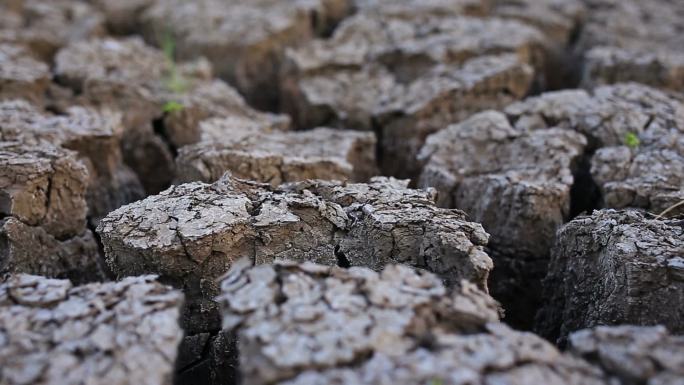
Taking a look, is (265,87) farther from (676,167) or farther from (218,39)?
(676,167)

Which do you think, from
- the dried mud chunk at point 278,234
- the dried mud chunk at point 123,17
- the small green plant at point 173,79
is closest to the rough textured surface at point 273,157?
the dried mud chunk at point 278,234

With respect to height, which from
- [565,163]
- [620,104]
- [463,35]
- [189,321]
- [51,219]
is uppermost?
[463,35]

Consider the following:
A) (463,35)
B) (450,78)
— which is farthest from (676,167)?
(463,35)

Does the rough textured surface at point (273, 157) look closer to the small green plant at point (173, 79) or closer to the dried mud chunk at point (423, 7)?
the small green plant at point (173, 79)

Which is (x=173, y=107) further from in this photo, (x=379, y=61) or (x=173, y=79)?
(x=379, y=61)

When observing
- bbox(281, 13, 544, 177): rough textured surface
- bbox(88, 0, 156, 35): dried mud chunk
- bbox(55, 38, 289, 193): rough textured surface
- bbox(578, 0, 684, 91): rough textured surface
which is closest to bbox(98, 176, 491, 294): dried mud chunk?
bbox(55, 38, 289, 193): rough textured surface

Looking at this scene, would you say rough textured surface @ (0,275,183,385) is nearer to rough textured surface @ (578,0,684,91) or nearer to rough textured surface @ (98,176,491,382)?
rough textured surface @ (98,176,491,382)
